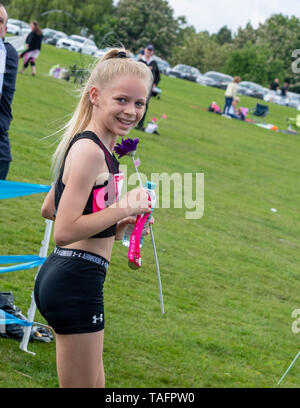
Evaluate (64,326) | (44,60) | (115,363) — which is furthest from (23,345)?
(44,60)

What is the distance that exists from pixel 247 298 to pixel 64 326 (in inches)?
210

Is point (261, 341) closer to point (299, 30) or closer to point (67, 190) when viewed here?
point (67, 190)

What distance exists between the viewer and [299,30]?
8100 centimetres

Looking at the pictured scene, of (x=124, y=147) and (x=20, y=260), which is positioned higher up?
(x=124, y=147)

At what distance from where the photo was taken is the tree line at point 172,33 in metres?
72.8

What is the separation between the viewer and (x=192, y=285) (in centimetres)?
796

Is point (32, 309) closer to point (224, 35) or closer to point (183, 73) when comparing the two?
point (183, 73)

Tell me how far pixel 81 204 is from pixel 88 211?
106 millimetres

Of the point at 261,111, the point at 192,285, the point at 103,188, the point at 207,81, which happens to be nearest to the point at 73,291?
the point at 103,188

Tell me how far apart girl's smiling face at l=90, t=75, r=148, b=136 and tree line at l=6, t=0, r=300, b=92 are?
68.9 m

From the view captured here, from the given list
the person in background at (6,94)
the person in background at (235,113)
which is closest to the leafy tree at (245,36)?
the person in background at (235,113)

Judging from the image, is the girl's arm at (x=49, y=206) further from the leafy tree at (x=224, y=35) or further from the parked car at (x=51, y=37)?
the leafy tree at (x=224, y=35)
